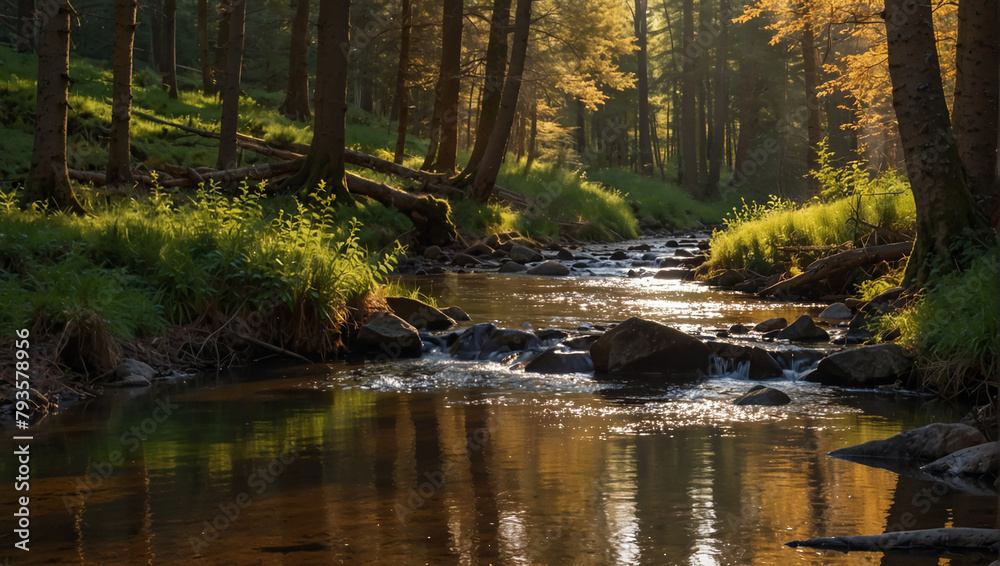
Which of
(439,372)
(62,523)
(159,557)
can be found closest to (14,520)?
(62,523)

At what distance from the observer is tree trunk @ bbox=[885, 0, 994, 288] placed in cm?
870

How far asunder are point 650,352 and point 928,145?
3.61 metres

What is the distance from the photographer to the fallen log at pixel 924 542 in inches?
142

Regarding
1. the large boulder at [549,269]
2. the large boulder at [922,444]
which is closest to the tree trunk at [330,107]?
the large boulder at [549,269]

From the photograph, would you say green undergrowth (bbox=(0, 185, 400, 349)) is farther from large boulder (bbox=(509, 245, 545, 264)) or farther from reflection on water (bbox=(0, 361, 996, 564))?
large boulder (bbox=(509, 245, 545, 264))

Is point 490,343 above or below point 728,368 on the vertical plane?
above

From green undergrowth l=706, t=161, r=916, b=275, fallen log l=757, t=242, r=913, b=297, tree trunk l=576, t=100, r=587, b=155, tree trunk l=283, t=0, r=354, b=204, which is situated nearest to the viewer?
fallen log l=757, t=242, r=913, b=297

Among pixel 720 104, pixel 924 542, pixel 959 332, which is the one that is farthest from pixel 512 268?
pixel 720 104

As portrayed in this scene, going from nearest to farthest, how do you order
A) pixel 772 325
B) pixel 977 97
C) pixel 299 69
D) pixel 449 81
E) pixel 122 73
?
pixel 772 325 < pixel 977 97 < pixel 122 73 < pixel 449 81 < pixel 299 69

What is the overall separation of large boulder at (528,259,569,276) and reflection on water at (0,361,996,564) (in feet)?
30.5

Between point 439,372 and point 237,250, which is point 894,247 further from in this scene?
point 237,250

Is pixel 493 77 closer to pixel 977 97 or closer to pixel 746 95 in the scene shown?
pixel 977 97

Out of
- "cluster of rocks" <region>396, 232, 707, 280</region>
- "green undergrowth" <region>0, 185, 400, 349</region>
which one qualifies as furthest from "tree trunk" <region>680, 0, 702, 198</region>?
"green undergrowth" <region>0, 185, 400, 349</region>

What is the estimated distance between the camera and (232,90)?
55.8 feet
